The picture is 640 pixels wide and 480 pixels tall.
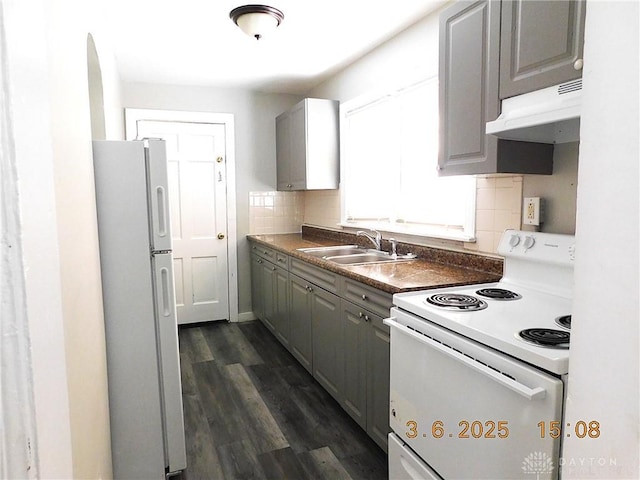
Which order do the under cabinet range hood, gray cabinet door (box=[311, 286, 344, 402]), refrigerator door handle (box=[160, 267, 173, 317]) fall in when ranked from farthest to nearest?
gray cabinet door (box=[311, 286, 344, 402]) → refrigerator door handle (box=[160, 267, 173, 317]) → the under cabinet range hood

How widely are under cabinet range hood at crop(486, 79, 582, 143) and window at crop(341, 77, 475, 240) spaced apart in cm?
67

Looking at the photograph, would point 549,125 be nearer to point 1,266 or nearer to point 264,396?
point 1,266

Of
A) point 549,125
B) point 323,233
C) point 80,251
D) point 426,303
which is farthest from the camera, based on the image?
point 323,233

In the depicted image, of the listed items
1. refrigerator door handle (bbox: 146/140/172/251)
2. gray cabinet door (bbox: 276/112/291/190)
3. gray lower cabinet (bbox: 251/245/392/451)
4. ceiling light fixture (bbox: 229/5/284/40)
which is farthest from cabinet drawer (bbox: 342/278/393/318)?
gray cabinet door (bbox: 276/112/291/190)

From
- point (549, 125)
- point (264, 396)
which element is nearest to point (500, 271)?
point (549, 125)

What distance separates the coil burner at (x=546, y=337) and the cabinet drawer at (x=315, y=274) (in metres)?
1.27

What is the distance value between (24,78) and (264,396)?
2.57m

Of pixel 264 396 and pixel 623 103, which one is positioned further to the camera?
pixel 264 396

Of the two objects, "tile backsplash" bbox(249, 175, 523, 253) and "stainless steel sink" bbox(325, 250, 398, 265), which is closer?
"tile backsplash" bbox(249, 175, 523, 253)

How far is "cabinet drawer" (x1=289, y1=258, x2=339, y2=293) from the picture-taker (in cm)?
248

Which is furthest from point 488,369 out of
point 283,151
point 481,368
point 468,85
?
point 283,151

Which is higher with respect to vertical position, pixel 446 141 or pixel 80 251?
pixel 446 141

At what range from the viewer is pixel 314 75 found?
3838 mm

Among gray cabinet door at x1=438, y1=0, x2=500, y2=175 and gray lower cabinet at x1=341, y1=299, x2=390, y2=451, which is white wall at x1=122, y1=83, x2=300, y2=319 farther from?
gray cabinet door at x1=438, y1=0, x2=500, y2=175
